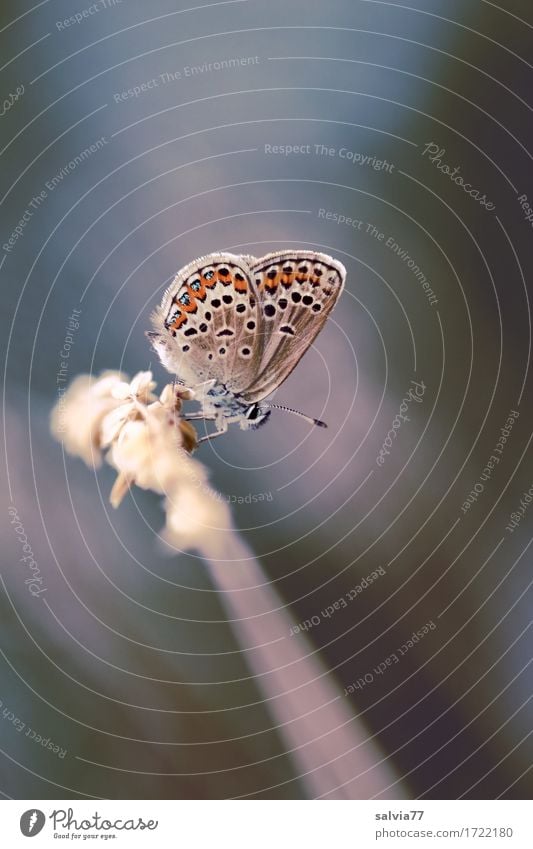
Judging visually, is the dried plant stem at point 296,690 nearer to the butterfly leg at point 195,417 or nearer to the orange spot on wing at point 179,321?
the butterfly leg at point 195,417

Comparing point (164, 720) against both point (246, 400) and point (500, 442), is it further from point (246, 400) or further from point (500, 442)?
point (500, 442)

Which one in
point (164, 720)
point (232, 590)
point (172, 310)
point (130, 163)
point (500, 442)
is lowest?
point (164, 720)

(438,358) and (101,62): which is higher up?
(101,62)

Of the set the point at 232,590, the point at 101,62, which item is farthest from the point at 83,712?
the point at 101,62
